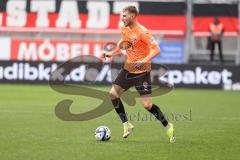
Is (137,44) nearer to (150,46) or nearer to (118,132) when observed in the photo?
(150,46)

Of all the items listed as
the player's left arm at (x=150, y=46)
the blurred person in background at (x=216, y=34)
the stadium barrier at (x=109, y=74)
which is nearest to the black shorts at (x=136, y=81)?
the player's left arm at (x=150, y=46)

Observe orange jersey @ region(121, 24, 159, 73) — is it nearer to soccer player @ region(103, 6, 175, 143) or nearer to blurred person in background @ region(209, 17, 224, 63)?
soccer player @ region(103, 6, 175, 143)

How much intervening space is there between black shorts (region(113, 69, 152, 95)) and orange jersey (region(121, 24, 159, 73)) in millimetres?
95

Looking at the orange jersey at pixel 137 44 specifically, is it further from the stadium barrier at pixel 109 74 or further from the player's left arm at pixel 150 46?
the stadium barrier at pixel 109 74

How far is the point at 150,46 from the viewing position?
13.6m

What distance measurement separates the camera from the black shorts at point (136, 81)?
45.1 feet

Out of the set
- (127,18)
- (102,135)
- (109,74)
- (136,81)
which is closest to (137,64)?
(136,81)

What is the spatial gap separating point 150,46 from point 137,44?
27 cm

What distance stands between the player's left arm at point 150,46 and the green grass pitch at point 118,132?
153cm

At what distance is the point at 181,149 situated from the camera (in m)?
12.6

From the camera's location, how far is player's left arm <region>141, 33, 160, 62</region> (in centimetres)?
1337

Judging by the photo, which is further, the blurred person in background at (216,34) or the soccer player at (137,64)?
the blurred person in background at (216,34)

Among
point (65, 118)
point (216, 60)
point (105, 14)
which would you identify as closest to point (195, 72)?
point (216, 60)

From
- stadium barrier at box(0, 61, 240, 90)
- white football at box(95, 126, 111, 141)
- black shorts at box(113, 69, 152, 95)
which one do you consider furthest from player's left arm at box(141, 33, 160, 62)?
stadium barrier at box(0, 61, 240, 90)
